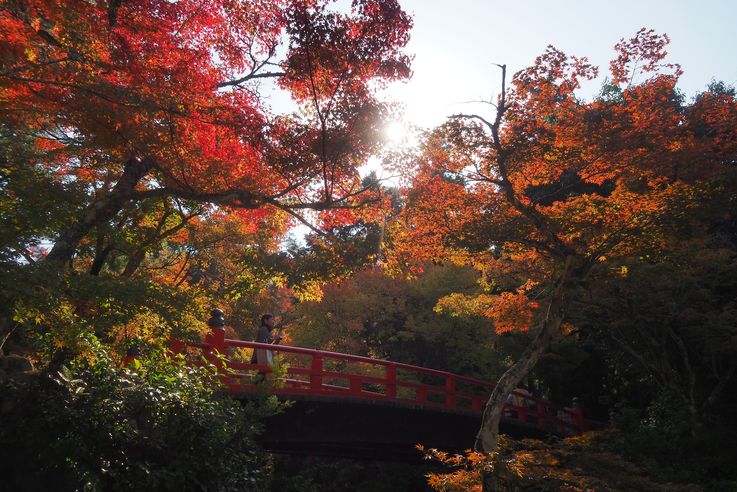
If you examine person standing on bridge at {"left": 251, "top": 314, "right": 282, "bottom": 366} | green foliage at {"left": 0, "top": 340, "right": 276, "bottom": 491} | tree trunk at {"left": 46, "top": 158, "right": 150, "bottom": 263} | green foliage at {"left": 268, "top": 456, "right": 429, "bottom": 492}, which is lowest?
green foliage at {"left": 268, "top": 456, "right": 429, "bottom": 492}

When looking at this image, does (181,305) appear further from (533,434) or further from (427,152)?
(533,434)

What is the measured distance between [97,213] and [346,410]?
6171 millimetres

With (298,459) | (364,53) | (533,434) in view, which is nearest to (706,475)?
(533,434)

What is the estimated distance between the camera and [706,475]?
11453 millimetres

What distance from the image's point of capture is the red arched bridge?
29.6 ft

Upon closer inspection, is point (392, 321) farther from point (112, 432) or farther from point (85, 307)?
point (112, 432)

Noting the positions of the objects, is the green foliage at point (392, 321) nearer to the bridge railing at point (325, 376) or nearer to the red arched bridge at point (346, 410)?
the bridge railing at point (325, 376)

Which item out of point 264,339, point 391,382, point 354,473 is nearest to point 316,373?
point 264,339

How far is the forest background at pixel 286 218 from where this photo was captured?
6461 millimetres

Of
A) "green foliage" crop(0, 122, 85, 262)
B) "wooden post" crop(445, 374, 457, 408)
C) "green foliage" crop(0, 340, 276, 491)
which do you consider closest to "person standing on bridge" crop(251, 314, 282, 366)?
"green foliage" crop(0, 340, 276, 491)

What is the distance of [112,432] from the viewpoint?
20.0 ft

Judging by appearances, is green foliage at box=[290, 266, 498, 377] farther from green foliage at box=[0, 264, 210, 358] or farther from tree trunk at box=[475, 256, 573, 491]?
green foliage at box=[0, 264, 210, 358]

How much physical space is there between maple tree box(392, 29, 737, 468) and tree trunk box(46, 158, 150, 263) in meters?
4.82

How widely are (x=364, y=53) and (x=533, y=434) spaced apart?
480 inches
